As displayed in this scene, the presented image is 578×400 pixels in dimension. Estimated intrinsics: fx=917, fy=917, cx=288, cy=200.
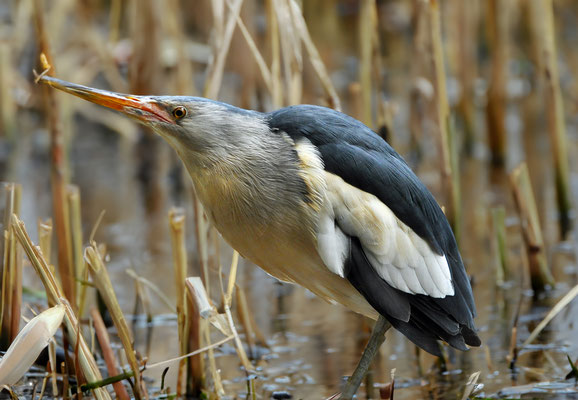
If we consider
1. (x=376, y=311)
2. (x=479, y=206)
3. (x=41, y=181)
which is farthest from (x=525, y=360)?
(x=41, y=181)

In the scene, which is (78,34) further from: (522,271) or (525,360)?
(525,360)

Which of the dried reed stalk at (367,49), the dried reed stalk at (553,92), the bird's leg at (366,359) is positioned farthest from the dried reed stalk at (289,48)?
the dried reed stalk at (553,92)

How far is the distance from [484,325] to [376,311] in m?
1.05

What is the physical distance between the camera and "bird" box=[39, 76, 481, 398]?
2355 mm

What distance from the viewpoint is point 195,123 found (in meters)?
2.37

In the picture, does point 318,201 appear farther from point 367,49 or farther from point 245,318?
point 367,49

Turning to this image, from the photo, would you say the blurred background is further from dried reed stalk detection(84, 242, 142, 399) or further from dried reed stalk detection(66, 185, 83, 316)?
dried reed stalk detection(84, 242, 142, 399)

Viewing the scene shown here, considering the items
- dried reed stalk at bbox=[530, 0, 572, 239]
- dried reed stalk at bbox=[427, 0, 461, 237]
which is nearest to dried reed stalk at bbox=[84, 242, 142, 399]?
dried reed stalk at bbox=[427, 0, 461, 237]

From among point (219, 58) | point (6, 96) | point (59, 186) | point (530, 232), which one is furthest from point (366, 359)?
point (6, 96)

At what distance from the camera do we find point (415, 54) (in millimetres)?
4590

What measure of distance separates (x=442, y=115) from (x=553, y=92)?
1085 millimetres

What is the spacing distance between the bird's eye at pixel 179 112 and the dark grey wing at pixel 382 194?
0.24 m

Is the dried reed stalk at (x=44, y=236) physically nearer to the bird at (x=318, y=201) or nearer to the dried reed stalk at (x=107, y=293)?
the dried reed stalk at (x=107, y=293)

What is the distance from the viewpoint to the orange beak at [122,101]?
2268mm
